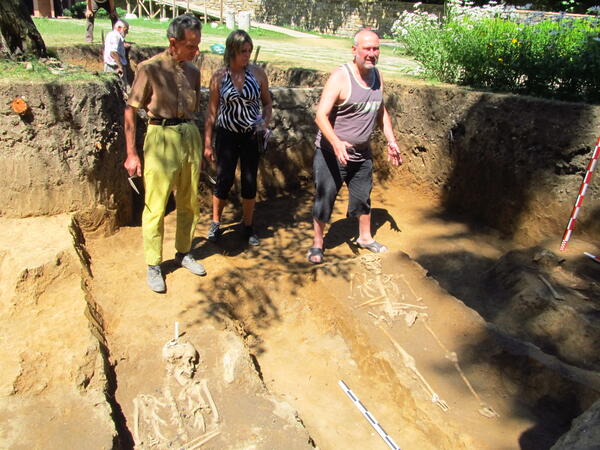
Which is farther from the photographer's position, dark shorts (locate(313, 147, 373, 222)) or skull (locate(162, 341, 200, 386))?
dark shorts (locate(313, 147, 373, 222))

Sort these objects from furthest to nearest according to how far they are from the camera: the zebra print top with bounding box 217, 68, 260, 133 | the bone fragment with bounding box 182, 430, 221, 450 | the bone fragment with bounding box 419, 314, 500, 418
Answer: the zebra print top with bounding box 217, 68, 260, 133 < the bone fragment with bounding box 419, 314, 500, 418 < the bone fragment with bounding box 182, 430, 221, 450

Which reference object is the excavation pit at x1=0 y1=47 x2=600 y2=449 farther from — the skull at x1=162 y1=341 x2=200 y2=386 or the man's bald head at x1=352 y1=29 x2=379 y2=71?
the man's bald head at x1=352 y1=29 x2=379 y2=71

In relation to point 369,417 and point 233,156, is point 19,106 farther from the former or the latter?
point 369,417

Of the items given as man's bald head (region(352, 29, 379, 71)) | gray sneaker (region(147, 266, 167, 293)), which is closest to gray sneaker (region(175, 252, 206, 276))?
gray sneaker (region(147, 266, 167, 293))

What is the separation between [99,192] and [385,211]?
3.32 meters

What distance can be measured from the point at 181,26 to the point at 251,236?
2204 mm

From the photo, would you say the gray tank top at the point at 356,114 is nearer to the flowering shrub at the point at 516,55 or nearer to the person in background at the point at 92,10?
the flowering shrub at the point at 516,55

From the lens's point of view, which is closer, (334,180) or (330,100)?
(330,100)

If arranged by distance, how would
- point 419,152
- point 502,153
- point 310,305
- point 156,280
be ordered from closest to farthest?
1. point 156,280
2. point 310,305
3. point 502,153
4. point 419,152

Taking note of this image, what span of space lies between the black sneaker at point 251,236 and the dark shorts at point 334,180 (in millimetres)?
741

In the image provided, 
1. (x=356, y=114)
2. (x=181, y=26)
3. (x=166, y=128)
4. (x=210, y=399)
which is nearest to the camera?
(x=210, y=399)

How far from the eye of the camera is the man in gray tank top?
4121 millimetres

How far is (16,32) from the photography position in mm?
5148

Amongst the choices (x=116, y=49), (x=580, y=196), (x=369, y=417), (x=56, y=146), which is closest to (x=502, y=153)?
(x=580, y=196)
